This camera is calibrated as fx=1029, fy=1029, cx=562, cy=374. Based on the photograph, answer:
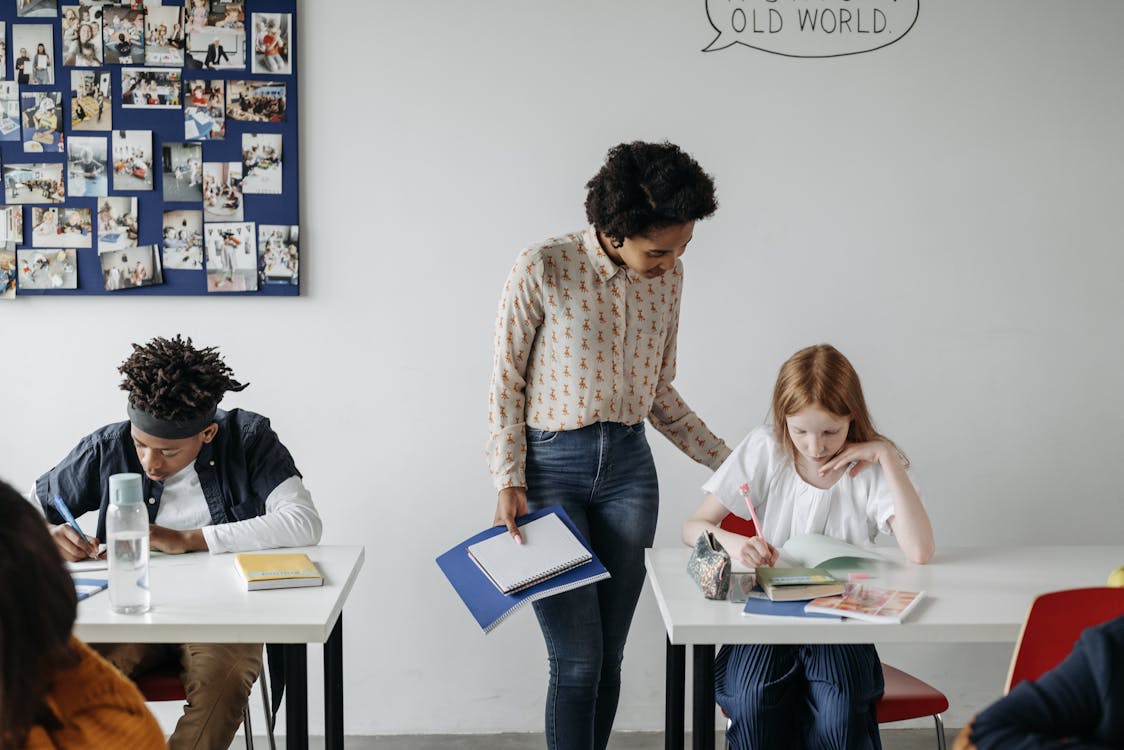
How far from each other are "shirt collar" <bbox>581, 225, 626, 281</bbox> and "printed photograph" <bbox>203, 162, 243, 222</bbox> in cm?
119

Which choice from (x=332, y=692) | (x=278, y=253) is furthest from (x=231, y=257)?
(x=332, y=692)

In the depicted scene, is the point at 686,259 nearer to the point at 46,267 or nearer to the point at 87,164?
the point at 87,164

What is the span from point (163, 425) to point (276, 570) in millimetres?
421

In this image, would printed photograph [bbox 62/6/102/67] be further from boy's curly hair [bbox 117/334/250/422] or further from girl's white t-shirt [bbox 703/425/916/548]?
girl's white t-shirt [bbox 703/425/916/548]

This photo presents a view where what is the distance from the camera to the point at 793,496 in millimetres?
2184

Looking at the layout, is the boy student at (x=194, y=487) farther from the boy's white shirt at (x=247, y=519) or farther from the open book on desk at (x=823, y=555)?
the open book on desk at (x=823, y=555)

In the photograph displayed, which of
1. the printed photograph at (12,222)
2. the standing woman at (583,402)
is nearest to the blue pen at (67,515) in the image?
the standing woman at (583,402)

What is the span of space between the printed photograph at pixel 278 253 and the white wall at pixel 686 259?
63 millimetres

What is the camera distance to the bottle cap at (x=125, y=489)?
1681 mm

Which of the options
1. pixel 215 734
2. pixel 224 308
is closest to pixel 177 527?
pixel 215 734

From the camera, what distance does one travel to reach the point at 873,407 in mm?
2967

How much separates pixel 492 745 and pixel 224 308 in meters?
1.46

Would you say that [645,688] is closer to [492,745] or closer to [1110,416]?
[492,745]

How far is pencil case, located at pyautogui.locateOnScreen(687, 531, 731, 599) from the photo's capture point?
1.75m
